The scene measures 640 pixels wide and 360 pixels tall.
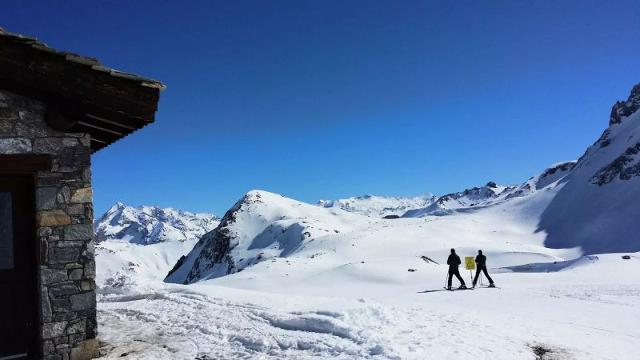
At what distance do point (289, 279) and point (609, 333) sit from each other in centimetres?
2082

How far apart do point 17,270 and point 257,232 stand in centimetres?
8368

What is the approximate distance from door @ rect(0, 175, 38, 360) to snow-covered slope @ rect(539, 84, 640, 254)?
7765 centimetres

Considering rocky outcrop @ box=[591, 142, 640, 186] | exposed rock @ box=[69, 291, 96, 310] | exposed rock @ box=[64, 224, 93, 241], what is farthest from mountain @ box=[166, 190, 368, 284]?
exposed rock @ box=[64, 224, 93, 241]

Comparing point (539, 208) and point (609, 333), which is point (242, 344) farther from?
point (539, 208)

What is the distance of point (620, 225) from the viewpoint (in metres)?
78.1

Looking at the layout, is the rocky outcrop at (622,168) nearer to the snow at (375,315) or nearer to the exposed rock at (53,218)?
the snow at (375,315)

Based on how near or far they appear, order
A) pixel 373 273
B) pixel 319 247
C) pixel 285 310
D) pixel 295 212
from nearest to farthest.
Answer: pixel 285 310 < pixel 373 273 < pixel 319 247 < pixel 295 212

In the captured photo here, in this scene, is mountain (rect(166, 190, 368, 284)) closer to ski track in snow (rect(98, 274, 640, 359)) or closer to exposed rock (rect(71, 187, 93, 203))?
ski track in snow (rect(98, 274, 640, 359))

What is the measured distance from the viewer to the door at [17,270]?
809 centimetres

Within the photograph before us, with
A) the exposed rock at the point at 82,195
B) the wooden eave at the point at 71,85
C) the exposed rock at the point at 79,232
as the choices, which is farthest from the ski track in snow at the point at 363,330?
the wooden eave at the point at 71,85

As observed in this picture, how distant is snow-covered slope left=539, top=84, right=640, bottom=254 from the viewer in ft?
250

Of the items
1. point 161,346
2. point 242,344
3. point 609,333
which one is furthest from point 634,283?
point 161,346

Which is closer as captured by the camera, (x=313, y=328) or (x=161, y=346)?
(x=161, y=346)

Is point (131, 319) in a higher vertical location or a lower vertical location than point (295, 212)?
lower
